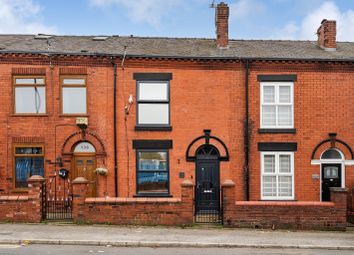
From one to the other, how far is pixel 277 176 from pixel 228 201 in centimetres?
444

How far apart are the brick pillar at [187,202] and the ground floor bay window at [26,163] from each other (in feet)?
21.0

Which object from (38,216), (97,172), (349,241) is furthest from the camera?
(97,172)

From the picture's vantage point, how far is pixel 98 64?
1784 cm

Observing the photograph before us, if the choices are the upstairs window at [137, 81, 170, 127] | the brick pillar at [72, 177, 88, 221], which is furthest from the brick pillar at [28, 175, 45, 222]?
the upstairs window at [137, 81, 170, 127]

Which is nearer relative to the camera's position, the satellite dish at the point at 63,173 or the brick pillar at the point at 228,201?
the brick pillar at the point at 228,201

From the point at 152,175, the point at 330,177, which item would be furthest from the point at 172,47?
the point at 330,177

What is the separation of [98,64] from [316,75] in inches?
341

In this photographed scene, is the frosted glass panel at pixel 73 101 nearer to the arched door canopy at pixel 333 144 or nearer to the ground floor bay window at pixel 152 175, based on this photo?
the ground floor bay window at pixel 152 175

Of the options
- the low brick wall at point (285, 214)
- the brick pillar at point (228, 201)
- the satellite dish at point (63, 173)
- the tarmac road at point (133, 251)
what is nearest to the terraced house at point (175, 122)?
the satellite dish at point (63, 173)

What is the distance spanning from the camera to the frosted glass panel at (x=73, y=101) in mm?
17859

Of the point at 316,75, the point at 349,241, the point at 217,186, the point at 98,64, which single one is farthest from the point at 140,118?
the point at 349,241

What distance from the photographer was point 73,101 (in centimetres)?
1791

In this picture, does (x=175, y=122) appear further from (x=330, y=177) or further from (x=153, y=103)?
(x=330, y=177)

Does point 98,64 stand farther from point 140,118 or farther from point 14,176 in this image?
point 14,176
